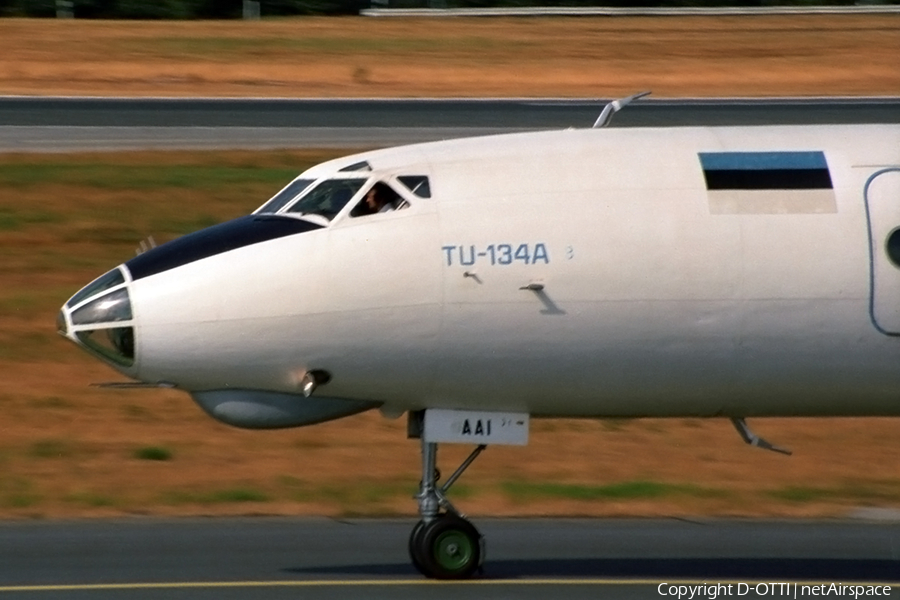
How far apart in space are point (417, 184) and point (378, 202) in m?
0.26

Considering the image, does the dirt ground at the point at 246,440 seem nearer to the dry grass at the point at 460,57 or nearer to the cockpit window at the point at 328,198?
the dry grass at the point at 460,57

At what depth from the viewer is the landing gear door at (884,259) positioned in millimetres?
9688

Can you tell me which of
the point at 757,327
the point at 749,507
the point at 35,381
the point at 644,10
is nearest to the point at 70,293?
the point at 35,381

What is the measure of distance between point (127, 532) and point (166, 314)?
3656mm

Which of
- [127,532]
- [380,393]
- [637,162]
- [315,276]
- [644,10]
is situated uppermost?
[644,10]

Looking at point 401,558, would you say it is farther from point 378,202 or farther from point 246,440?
point 246,440

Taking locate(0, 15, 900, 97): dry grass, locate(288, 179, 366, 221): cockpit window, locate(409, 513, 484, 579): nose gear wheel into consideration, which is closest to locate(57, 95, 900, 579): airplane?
locate(288, 179, 366, 221): cockpit window

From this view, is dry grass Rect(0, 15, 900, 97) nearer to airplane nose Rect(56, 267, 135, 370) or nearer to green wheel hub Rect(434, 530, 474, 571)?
green wheel hub Rect(434, 530, 474, 571)

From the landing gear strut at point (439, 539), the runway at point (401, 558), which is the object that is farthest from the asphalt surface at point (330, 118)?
the landing gear strut at point (439, 539)

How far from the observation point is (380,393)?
9.80m

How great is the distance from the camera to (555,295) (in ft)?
31.2

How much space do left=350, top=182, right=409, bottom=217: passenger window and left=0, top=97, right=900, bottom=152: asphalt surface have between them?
16.5 m

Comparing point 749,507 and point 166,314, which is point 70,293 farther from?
point 166,314

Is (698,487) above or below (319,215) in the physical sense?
below
